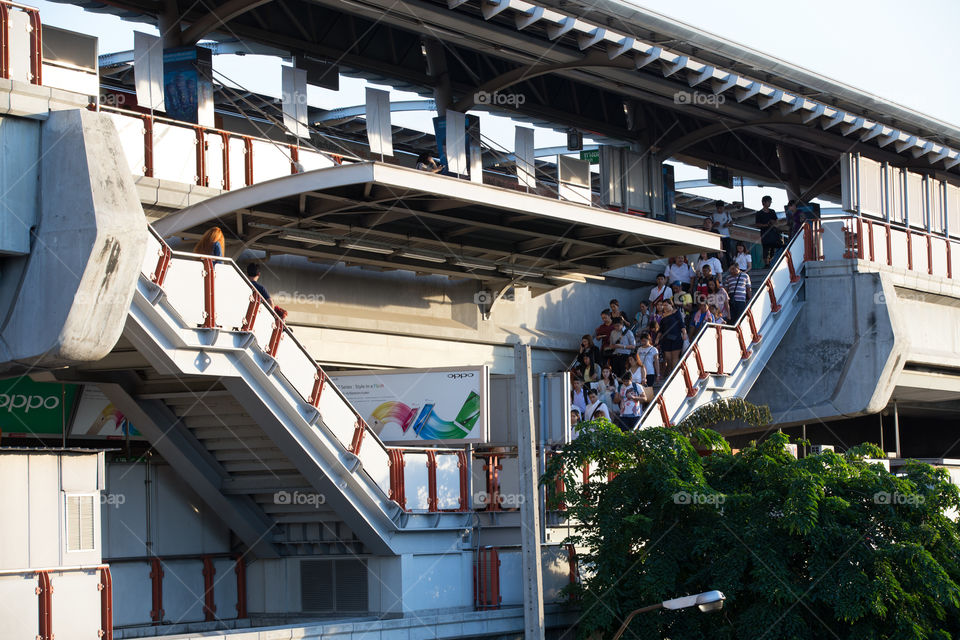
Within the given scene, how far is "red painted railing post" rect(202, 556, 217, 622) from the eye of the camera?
877 inches

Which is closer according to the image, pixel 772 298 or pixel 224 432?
pixel 224 432

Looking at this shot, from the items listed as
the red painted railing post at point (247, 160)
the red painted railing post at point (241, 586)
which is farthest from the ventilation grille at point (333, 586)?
the red painted railing post at point (247, 160)

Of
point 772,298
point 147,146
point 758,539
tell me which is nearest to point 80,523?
point 147,146

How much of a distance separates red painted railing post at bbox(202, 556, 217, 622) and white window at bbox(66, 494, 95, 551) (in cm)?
574

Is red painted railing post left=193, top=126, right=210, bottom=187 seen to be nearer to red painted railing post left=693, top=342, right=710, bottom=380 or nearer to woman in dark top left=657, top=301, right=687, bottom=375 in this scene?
woman in dark top left=657, top=301, right=687, bottom=375

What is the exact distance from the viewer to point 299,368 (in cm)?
1931

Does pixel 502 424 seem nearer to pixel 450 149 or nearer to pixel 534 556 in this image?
pixel 534 556

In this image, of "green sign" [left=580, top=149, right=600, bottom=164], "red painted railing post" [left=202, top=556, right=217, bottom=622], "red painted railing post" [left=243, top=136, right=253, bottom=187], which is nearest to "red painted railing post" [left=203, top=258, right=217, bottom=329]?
"red painted railing post" [left=243, top=136, right=253, bottom=187]

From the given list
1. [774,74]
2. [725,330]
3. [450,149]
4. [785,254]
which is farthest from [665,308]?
[774,74]

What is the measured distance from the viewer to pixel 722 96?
31.8 meters

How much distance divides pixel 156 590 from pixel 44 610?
5930 mm

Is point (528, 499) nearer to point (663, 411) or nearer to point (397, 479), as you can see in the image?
point (397, 479)

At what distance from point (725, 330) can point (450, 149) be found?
721 centimetres

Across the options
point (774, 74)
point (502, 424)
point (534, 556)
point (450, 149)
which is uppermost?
point (774, 74)
